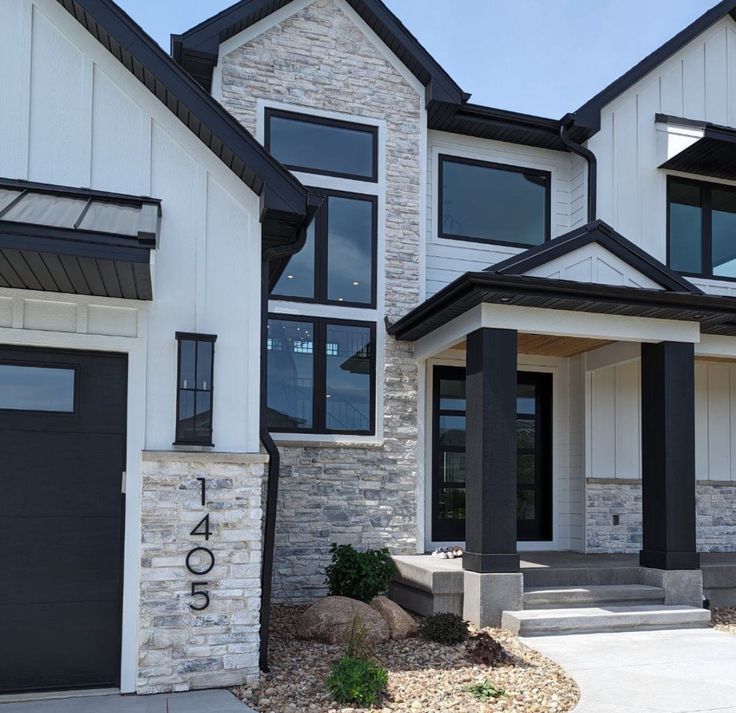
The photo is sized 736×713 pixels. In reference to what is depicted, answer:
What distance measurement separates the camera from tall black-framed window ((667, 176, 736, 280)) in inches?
436

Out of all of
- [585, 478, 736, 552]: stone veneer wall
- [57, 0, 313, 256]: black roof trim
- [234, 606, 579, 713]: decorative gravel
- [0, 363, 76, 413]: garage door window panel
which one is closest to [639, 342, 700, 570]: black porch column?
[585, 478, 736, 552]: stone veneer wall

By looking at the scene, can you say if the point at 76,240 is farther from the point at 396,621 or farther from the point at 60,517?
the point at 396,621

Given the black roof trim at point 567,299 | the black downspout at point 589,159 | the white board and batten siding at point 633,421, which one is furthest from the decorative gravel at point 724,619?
the black downspout at point 589,159

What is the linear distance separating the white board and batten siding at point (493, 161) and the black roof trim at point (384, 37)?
68 cm

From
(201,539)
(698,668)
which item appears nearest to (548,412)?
(698,668)

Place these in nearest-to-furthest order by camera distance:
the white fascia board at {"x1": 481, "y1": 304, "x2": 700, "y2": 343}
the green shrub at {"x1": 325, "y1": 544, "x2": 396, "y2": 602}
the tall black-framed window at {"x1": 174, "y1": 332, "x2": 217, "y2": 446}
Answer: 1. the tall black-framed window at {"x1": 174, "y1": 332, "x2": 217, "y2": 446}
2. the white fascia board at {"x1": 481, "y1": 304, "x2": 700, "y2": 343}
3. the green shrub at {"x1": 325, "y1": 544, "x2": 396, "y2": 602}

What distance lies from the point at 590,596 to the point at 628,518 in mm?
2748

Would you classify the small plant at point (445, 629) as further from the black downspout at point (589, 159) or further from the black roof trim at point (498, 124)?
the black roof trim at point (498, 124)

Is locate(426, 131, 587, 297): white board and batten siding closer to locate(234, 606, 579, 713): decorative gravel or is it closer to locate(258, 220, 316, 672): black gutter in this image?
locate(258, 220, 316, 672): black gutter

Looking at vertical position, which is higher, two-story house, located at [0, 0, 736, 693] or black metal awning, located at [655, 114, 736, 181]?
black metal awning, located at [655, 114, 736, 181]

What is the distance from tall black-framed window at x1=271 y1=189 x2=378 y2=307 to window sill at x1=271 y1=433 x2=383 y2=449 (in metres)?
1.68

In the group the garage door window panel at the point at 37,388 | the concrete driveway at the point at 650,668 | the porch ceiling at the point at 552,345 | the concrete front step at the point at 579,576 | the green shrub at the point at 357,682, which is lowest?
the concrete driveway at the point at 650,668

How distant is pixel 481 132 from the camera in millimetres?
10375

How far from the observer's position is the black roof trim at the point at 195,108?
18.4 feet
